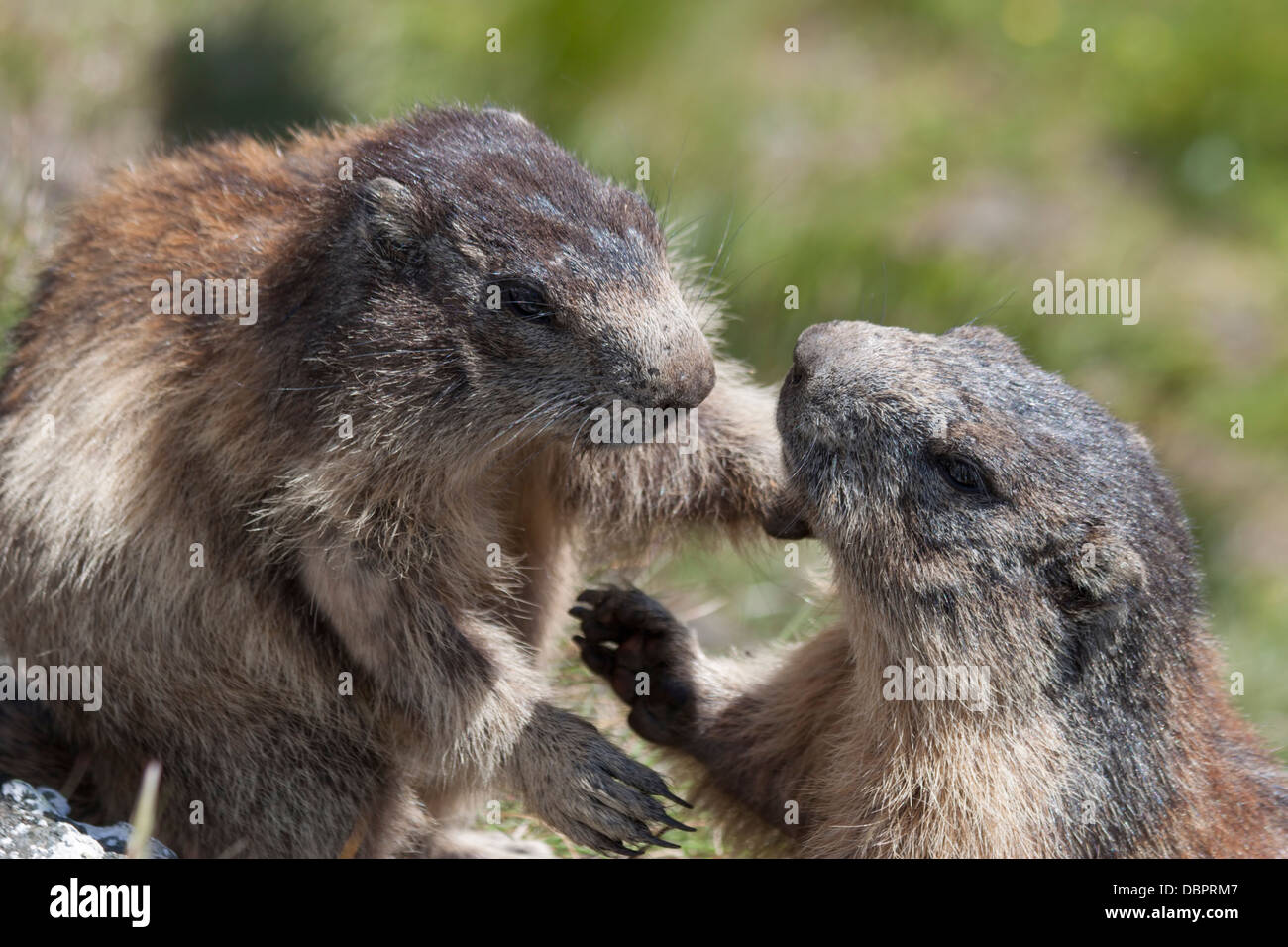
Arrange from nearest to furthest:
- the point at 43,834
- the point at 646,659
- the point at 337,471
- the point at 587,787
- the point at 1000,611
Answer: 1. the point at 43,834
2. the point at 1000,611
3. the point at 337,471
4. the point at 587,787
5. the point at 646,659

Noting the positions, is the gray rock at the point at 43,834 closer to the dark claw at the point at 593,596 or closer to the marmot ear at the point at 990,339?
the dark claw at the point at 593,596

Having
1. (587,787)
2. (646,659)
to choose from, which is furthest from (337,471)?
(646,659)

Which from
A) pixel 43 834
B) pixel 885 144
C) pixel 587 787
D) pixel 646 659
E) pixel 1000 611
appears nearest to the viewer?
pixel 43 834

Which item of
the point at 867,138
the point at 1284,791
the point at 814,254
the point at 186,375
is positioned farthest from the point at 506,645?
the point at 867,138

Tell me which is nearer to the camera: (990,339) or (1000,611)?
(1000,611)

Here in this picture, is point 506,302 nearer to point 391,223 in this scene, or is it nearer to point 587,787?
point 391,223

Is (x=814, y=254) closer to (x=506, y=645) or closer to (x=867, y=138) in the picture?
(x=867, y=138)

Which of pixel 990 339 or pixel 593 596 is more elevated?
pixel 990 339
